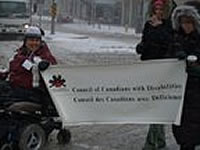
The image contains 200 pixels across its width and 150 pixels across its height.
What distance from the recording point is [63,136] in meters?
7.17

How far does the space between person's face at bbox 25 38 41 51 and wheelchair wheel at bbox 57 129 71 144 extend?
1.10 meters

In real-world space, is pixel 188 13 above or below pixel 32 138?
above

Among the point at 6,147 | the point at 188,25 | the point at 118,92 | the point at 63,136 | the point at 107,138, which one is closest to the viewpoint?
the point at 188,25

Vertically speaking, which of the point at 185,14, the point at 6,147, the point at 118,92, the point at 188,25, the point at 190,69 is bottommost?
the point at 6,147

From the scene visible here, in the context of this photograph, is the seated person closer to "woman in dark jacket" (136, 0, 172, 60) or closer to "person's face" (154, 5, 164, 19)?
"woman in dark jacket" (136, 0, 172, 60)

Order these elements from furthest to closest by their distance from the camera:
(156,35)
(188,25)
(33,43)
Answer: (33,43)
(156,35)
(188,25)

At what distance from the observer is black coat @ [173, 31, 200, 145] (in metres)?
5.56

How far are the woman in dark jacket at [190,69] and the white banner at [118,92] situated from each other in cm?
20

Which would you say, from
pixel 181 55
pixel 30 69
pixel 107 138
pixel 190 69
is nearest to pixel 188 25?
pixel 181 55

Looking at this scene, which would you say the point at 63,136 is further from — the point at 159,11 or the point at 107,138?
the point at 159,11

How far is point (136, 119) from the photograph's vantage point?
6.24m

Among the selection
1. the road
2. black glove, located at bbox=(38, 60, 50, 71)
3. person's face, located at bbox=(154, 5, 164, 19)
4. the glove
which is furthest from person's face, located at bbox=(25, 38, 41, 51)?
the glove

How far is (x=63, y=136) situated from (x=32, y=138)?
28.4 inches

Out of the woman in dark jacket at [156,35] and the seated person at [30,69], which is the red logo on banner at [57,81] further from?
the woman in dark jacket at [156,35]
